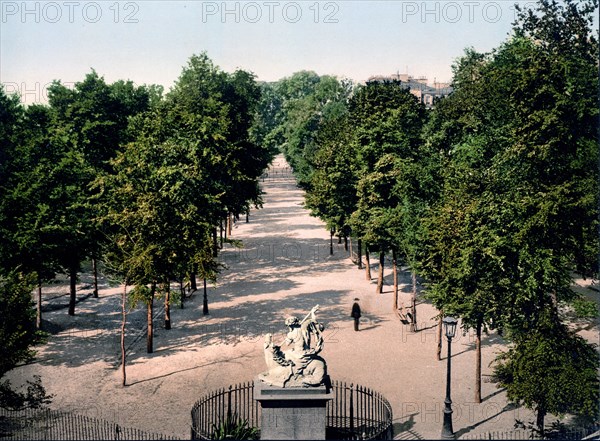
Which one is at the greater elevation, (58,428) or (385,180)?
(385,180)

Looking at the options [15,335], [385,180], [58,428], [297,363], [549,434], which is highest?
[385,180]

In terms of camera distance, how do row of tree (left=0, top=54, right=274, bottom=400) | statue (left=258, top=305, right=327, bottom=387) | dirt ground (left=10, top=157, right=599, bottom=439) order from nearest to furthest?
statue (left=258, top=305, right=327, bottom=387), dirt ground (left=10, top=157, right=599, bottom=439), row of tree (left=0, top=54, right=274, bottom=400)

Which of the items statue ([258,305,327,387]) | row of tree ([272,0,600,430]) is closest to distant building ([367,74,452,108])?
row of tree ([272,0,600,430])

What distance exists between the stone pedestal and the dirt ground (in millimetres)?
3887

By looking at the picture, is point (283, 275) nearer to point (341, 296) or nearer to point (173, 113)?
point (341, 296)

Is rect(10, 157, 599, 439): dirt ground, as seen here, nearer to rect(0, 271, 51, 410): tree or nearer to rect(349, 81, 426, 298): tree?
rect(0, 271, 51, 410): tree

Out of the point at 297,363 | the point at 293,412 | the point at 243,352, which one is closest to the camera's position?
the point at 293,412

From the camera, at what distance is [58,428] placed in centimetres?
2242

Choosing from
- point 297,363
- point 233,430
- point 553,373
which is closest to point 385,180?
point 553,373

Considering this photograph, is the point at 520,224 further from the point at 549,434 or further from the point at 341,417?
the point at 341,417

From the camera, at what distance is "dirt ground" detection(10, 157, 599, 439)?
79.3 feet

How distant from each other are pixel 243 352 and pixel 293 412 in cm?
1155

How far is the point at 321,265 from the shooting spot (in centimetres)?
5141

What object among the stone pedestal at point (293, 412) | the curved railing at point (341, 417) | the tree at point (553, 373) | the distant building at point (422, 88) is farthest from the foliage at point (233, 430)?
the distant building at point (422, 88)
